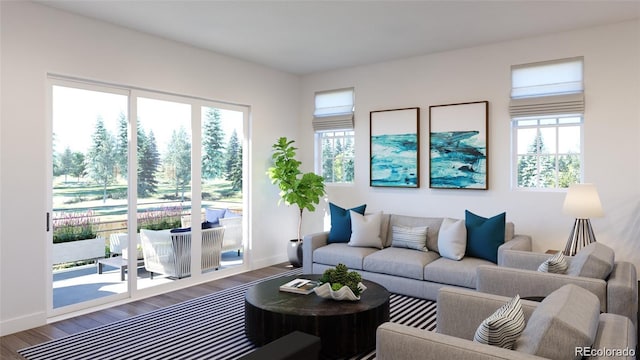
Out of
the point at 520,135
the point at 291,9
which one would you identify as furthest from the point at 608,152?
the point at 291,9

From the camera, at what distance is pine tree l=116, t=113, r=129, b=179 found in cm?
445

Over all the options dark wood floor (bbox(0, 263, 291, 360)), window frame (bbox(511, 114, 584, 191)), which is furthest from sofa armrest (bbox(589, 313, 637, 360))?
dark wood floor (bbox(0, 263, 291, 360))

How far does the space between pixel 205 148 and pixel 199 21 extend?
1673mm

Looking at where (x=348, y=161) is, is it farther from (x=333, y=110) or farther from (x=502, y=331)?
(x=502, y=331)

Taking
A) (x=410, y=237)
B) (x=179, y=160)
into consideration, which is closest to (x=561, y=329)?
(x=410, y=237)

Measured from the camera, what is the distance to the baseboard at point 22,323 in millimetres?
3561

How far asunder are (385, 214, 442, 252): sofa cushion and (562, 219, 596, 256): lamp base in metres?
1.36

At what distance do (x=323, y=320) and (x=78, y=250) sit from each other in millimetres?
2731

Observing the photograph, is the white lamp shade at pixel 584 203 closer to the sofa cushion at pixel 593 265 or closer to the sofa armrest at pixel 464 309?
the sofa cushion at pixel 593 265

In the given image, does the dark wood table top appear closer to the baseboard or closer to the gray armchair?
the gray armchair

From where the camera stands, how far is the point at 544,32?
4.57 meters

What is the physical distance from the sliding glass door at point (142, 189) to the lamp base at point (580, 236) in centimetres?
398

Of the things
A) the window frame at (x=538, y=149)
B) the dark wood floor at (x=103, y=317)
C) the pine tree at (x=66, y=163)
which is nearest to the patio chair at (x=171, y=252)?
the dark wood floor at (x=103, y=317)

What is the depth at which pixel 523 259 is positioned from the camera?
141 inches
